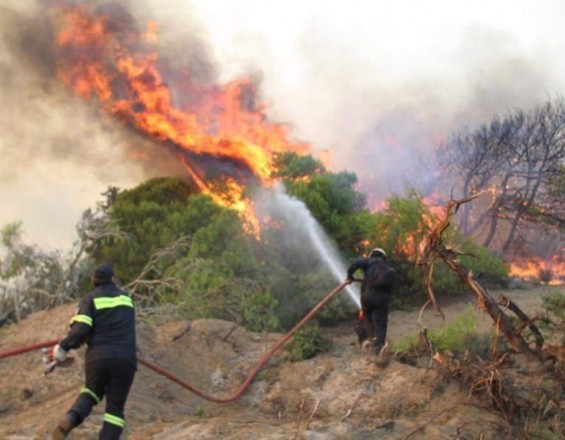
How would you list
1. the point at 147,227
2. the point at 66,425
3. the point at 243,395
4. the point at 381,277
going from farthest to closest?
the point at 147,227
the point at 381,277
the point at 243,395
the point at 66,425

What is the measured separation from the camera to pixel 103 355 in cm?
689

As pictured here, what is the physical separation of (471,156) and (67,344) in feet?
97.7

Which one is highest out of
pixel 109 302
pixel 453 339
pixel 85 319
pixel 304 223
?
pixel 304 223

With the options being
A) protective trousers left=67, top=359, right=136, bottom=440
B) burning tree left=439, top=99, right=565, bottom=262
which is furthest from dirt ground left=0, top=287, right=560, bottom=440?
burning tree left=439, top=99, right=565, bottom=262

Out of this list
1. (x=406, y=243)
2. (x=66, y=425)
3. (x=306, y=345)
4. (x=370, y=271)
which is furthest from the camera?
(x=406, y=243)

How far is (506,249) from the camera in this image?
3372 cm

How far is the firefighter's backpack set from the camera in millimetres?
10797

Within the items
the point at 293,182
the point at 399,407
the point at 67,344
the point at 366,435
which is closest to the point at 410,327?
the point at 293,182

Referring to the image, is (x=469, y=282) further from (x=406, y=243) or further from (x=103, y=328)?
(x=406, y=243)

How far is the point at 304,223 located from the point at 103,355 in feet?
58.2

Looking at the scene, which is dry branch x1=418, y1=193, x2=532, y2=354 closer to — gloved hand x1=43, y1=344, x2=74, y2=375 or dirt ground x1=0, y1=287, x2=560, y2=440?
dirt ground x1=0, y1=287, x2=560, y2=440

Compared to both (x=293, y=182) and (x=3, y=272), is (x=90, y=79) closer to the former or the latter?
(x=293, y=182)

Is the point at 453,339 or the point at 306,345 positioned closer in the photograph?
the point at 453,339

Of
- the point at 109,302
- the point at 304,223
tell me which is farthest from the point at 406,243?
the point at 109,302
